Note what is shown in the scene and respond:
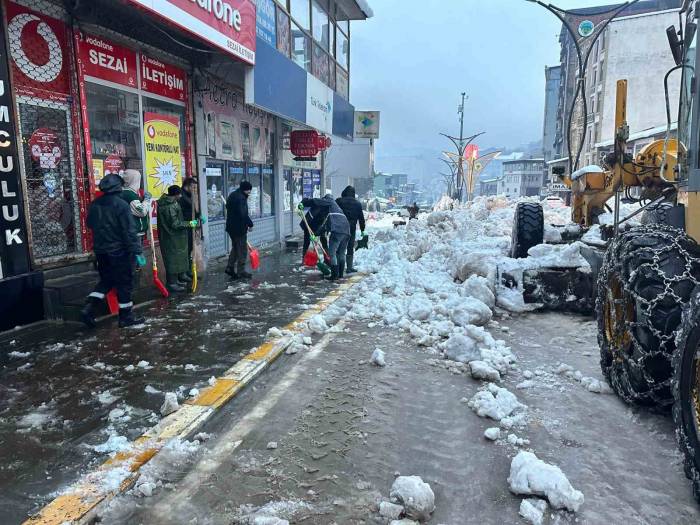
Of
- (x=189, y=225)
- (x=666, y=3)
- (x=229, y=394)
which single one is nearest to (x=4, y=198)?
(x=189, y=225)

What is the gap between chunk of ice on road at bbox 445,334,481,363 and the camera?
16.0 feet

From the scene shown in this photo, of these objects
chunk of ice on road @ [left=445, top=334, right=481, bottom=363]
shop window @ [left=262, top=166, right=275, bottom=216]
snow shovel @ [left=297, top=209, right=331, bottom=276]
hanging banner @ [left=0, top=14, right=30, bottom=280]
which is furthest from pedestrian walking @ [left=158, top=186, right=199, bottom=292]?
shop window @ [left=262, top=166, right=275, bottom=216]

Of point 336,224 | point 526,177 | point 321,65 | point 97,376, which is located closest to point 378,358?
point 97,376

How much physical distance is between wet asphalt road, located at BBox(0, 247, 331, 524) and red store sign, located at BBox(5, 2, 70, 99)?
295 cm

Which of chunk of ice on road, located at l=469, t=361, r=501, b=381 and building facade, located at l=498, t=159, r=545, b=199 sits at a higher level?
building facade, located at l=498, t=159, r=545, b=199

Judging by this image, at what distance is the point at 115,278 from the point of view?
5875mm

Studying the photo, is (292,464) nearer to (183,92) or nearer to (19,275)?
(19,275)

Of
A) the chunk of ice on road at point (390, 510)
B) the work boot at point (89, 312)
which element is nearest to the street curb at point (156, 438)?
the chunk of ice on road at point (390, 510)

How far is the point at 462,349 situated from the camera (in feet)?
16.2

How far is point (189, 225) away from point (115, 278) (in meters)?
1.96

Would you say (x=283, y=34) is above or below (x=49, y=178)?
above

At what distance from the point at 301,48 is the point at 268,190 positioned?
3848 mm

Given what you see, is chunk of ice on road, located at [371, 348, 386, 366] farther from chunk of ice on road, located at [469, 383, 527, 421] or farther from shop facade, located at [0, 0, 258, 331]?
shop facade, located at [0, 0, 258, 331]

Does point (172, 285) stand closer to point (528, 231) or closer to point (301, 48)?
point (528, 231)
